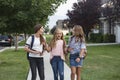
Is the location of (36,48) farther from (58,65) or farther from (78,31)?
(78,31)

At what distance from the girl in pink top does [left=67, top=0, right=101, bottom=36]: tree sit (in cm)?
4051

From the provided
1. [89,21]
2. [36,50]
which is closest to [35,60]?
[36,50]

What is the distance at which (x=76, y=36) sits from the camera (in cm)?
977

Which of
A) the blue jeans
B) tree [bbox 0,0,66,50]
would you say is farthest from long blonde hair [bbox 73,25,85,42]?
tree [bbox 0,0,66,50]

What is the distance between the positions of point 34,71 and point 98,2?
1659 inches

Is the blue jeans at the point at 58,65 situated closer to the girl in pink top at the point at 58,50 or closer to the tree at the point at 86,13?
the girl in pink top at the point at 58,50

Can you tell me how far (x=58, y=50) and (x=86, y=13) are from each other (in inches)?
1636

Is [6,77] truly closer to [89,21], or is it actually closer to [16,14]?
[16,14]

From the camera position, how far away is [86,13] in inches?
2013

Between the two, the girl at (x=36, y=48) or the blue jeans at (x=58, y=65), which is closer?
the girl at (x=36, y=48)

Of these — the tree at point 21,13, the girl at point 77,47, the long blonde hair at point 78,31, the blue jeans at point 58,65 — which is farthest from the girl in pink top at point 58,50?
the tree at point 21,13

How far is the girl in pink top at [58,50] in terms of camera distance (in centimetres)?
984

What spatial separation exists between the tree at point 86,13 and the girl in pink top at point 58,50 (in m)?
40.5

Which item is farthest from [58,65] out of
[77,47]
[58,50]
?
[77,47]
